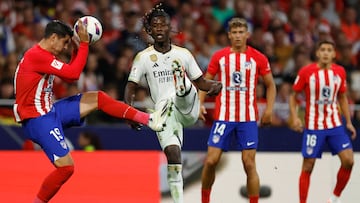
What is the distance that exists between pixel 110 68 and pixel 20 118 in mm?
5953

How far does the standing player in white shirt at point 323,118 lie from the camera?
13297 mm

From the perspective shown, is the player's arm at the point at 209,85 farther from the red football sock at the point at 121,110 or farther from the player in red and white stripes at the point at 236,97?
the player in red and white stripes at the point at 236,97

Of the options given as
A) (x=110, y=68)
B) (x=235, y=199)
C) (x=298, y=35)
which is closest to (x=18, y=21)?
(x=110, y=68)

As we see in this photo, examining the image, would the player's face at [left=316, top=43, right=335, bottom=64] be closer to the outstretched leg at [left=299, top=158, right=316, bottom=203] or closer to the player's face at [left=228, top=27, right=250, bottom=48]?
the outstretched leg at [left=299, top=158, right=316, bottom=203]

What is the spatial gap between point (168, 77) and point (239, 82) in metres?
1.24

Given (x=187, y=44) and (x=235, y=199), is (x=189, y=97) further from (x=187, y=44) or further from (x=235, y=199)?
(x=187, y=44)

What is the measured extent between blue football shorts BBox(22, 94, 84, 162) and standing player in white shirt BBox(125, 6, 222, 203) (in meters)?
0.62

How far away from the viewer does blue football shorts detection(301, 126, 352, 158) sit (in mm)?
13352

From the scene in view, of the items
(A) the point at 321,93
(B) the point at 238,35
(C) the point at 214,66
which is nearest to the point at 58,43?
(C) the point at 214,66

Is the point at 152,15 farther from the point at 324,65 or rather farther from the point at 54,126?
the point at 324,65

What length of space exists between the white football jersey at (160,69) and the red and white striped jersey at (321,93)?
7.42ft

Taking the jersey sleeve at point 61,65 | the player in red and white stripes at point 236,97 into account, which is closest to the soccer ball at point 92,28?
the jersey sleeve at point 61,65

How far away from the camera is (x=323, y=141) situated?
13.5 meters

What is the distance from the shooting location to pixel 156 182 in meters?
13.3
